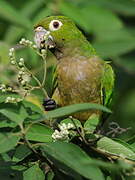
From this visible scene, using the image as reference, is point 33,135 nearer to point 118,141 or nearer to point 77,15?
point 118,141

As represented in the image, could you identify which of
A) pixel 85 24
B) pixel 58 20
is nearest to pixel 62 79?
pixel 58 20

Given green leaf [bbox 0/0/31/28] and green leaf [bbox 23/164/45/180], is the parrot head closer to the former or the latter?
green leaf [bbox 0/0/31/28]

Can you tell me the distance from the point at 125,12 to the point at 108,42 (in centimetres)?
42

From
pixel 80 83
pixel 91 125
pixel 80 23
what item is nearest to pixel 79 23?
pixel 80 23

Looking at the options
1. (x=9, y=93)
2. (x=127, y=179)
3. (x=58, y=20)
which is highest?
(x=58, y=20)

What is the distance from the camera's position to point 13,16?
4980mm

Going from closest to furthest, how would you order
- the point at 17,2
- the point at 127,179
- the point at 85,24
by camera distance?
the point at 127,179, the point at 85,24, the point at 17,2

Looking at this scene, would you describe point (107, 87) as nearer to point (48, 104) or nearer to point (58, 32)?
point (58, 32)

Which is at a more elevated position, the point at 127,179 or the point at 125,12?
the point at 125,12

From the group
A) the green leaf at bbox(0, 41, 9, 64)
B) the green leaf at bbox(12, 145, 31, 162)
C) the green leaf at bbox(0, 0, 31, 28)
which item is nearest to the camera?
the green leaf at bbox(12, 145, 31, 162)

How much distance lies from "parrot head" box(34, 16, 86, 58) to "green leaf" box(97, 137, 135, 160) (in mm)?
1098

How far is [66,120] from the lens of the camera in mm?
3254

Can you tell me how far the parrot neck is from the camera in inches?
178

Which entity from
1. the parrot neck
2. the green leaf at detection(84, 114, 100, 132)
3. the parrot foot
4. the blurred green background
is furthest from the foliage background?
the green leaf at detection(84, 114, 100, 132)
